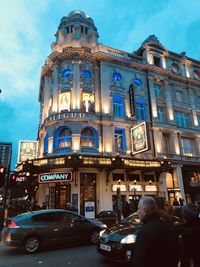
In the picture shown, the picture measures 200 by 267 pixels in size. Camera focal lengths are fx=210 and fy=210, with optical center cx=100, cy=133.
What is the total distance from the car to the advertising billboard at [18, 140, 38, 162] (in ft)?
46.1

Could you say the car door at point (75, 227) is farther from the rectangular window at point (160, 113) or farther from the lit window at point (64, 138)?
the rectangular window at point (160, 113)

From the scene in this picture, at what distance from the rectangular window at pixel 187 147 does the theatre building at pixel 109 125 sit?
0.14 meters

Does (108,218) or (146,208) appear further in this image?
(108,218)

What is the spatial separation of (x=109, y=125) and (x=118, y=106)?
9.66 feet

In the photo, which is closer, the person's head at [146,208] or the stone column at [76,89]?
the person's head at [146,208]

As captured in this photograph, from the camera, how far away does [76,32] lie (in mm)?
24266

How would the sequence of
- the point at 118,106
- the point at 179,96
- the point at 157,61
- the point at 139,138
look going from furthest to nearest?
the point at 157,61, the point at 179,96, the point at 118,106, the point at 139,138

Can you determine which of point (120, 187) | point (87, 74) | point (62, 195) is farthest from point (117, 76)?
point (62, 195)

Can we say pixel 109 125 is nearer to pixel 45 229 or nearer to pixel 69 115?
pixel 69 115

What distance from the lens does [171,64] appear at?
29.0 metres

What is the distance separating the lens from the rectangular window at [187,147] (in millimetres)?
25188

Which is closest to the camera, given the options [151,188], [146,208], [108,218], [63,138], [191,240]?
[146,208]

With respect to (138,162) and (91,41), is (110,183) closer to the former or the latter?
(138,162)

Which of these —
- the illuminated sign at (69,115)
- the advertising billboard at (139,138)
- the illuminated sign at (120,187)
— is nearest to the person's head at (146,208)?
the advertising billboard at (139,138)
